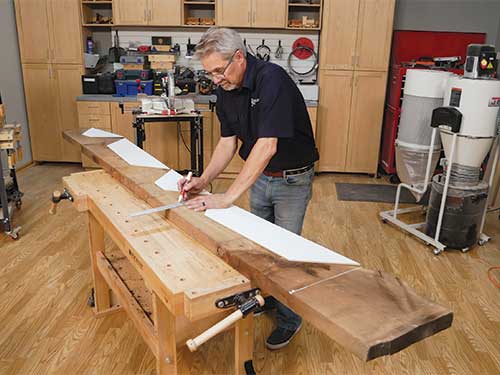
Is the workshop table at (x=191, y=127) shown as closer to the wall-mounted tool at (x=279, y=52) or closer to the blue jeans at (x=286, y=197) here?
the wall-mounted tool at (x=279, y=52)

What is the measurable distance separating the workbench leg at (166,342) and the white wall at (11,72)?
4049mm

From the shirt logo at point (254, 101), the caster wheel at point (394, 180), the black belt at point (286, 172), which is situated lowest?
the caster wheel at point (394, 180)

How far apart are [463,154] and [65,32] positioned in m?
4.07

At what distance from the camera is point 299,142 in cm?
194

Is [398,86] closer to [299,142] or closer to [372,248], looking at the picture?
[372,248]

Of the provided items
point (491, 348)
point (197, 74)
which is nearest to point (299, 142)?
point (491, 348)

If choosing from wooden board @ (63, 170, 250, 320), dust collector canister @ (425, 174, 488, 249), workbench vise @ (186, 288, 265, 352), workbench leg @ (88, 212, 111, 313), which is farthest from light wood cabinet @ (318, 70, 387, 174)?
workbench vise @ (186, 288, 265, 352)

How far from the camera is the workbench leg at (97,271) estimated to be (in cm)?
229

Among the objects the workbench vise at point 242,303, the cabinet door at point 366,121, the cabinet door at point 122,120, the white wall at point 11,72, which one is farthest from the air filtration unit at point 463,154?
the white wall at point 11,72

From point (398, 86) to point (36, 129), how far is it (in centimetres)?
398

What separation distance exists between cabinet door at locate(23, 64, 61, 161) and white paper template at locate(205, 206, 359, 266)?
3988mm

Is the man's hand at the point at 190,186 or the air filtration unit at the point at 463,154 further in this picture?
the air filtration unit at the point at 463,154

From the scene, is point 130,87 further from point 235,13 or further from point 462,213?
point 462,213

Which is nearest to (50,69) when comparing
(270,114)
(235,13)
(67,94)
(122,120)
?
(67,94)
